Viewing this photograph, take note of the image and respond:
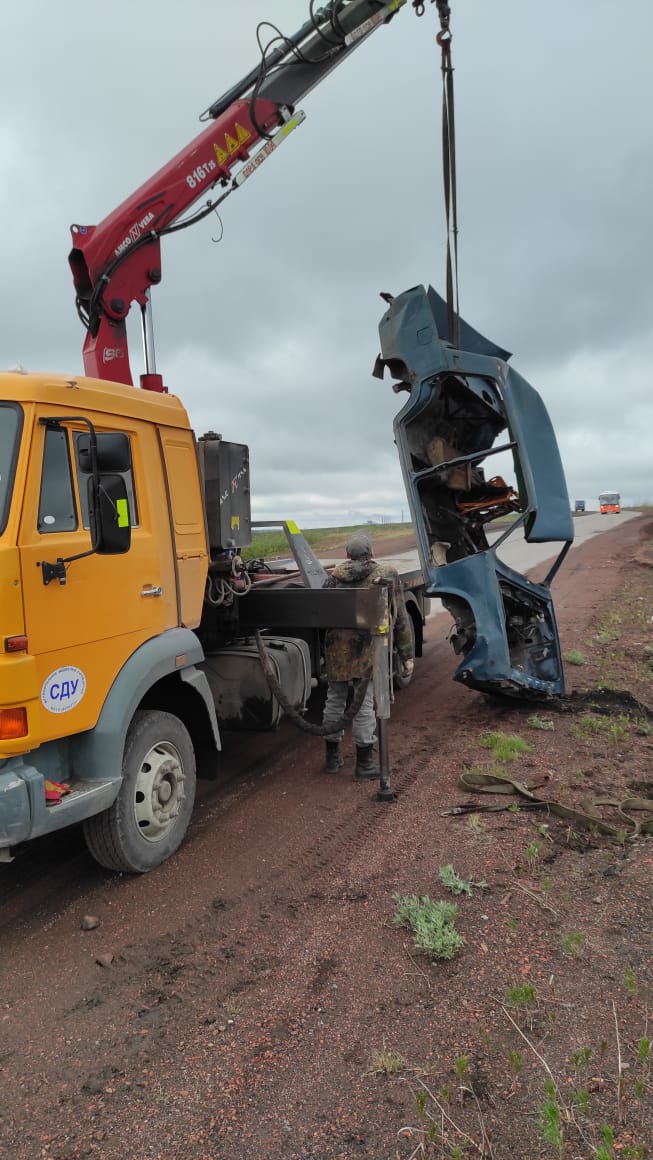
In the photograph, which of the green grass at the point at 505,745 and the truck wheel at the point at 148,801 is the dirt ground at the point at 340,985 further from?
the green grass at the point at 505,745

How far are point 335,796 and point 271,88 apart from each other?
5.78 metres

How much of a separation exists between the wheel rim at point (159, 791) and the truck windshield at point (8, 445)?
1658 mm

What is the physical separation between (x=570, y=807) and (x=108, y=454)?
11.9ft

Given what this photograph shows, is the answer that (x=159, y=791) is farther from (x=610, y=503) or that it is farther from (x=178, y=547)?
(x=610, y=503)

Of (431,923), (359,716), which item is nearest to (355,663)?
(359,716)

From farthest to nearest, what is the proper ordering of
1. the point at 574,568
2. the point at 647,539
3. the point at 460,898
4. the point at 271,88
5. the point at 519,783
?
the point at 647,539 → the point at 574,568 → the point at 271,88 → the point at 519,783 → the point at 460,898

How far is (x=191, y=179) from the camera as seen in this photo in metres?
5.86

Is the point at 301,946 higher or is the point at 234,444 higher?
the point at 234,444

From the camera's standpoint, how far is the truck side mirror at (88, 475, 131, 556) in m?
3.40

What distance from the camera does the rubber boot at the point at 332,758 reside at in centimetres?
588

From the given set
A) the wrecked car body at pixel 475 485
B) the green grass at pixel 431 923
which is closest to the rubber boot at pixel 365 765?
the wrecked car body at pixel 475 485

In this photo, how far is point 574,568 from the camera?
67.6ft

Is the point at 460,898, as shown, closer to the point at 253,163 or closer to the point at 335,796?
the point at 335,796

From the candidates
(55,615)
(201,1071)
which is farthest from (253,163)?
(201,1071)
